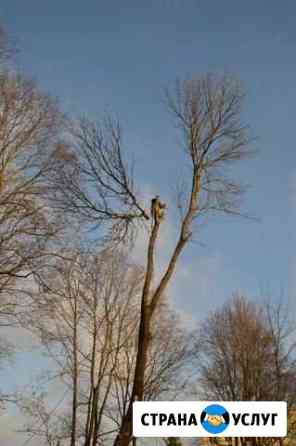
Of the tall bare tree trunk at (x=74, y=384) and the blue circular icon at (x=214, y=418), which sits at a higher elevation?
the tall bare tree trunk at (x=74, y=384)

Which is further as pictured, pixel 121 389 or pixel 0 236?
pixel 121 389

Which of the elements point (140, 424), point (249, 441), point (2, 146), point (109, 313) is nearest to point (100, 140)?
point (2, 146)

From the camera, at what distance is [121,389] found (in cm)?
2848

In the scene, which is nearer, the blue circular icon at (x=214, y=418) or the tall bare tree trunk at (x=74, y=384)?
the blue circular icon at (x=214, y=418)

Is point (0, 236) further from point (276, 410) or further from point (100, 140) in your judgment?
point (276, 410)

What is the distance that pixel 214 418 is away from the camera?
9.37m

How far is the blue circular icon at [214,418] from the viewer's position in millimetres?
9336

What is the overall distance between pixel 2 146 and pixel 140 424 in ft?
28.4

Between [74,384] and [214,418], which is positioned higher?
[74,384]

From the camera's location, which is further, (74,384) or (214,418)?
(74,384)

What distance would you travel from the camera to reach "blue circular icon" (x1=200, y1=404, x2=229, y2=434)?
934 centimetres

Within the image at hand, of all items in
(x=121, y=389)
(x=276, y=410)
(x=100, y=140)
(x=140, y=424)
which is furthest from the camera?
(x=121, y=389)

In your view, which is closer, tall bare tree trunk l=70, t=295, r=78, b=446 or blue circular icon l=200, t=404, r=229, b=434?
Result: blue circular icon l=200, t=404, r=229, b=434

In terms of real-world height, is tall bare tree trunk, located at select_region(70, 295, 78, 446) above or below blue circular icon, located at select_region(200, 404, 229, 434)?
above
